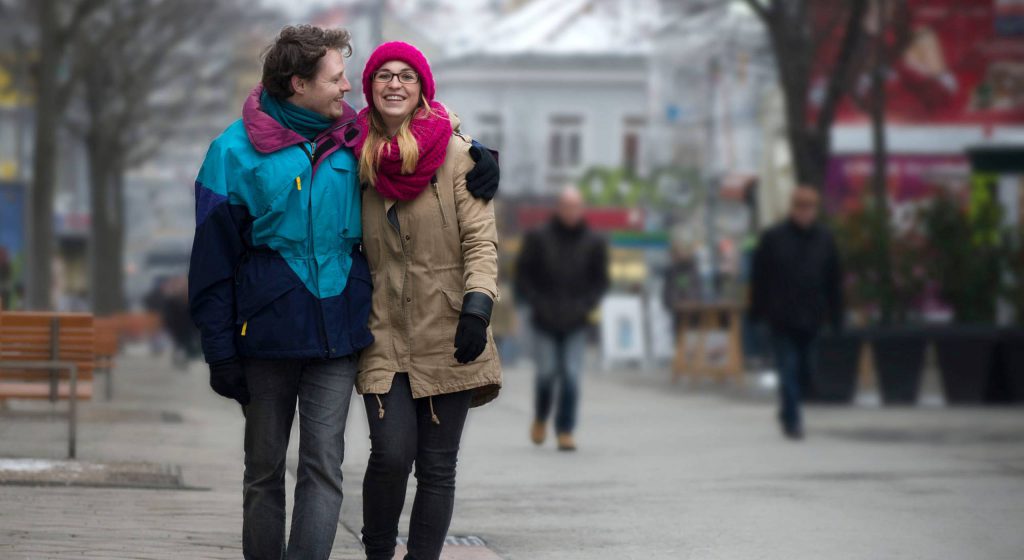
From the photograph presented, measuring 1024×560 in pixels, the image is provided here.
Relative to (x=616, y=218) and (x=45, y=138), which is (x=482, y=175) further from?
(x=616, y=218)

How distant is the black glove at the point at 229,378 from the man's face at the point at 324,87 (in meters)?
0.83

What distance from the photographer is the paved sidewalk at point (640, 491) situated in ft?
24.8

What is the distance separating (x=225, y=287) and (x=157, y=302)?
40565mm

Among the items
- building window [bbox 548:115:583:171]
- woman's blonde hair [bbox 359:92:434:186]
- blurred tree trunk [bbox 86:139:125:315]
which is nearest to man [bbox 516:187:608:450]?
woman's blonde hair [bbox 359:92:434:186]

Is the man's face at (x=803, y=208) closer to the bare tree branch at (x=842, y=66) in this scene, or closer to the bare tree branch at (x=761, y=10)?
the bare tree branch at (x=842, y=66)

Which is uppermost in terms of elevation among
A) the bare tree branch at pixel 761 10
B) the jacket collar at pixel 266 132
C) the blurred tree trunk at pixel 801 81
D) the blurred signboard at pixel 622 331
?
the bare tree branch at pixel 761 10

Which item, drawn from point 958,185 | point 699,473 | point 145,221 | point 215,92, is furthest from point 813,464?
point 145,221

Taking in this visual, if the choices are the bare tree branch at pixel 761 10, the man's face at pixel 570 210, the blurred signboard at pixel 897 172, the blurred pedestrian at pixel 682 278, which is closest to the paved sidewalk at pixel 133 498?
the man's face at pixel 570 210

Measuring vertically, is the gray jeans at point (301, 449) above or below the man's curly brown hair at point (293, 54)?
below

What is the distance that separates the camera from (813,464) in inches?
452

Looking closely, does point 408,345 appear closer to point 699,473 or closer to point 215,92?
point 699,473

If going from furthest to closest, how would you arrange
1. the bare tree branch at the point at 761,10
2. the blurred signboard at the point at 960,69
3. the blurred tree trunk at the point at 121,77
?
1. the blurred tree trunk at the point at 121,77
2. the blurred signboard at the point at 960,69
3. the bare tree branch at the point at 761,10

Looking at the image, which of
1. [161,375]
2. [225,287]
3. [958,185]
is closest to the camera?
[225,287]

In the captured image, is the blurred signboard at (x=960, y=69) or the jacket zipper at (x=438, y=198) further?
the blurred signboard at (x=960, y=69)
